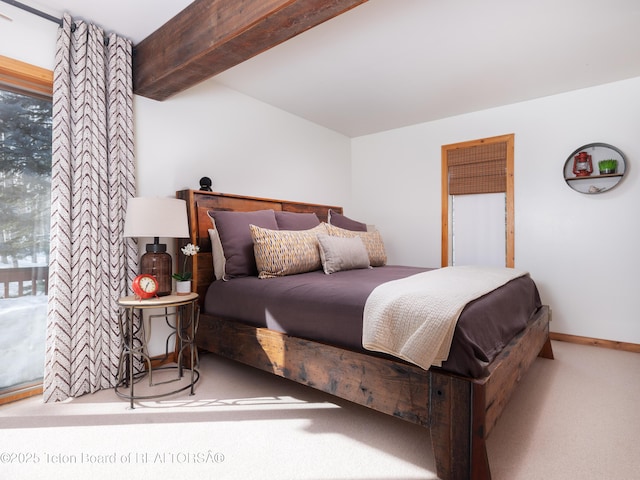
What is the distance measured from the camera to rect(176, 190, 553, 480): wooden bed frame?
4.47 feet

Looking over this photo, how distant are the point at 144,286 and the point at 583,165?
12.8 feet

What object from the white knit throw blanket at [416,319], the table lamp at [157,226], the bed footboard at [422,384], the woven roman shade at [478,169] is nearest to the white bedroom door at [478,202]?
the woven roman shade at [478,169]

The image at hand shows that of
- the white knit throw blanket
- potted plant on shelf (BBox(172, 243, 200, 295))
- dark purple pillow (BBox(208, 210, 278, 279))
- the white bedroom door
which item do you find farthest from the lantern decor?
potted plant on shelf (BBox(172, 243, 200, 295))

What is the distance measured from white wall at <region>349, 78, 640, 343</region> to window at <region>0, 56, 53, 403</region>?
3752 millimetres

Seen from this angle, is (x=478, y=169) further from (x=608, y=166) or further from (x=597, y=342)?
(x=597, y=342)

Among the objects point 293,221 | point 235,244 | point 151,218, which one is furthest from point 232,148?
point 151,218

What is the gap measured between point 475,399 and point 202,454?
122 centimetres

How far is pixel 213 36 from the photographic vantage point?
6.72 ft

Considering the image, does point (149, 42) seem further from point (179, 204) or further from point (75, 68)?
point (179, 204)

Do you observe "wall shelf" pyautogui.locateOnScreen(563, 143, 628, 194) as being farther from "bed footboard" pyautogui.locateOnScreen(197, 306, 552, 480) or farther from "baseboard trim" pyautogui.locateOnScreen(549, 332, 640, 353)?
"bed footboard" pyautogui.locateOnScreen(197, 306, 552, 480)

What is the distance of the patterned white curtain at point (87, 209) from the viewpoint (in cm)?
221

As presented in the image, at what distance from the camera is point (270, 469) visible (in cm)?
152

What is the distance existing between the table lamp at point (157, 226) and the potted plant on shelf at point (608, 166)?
144 inches

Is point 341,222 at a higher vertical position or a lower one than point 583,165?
lower
